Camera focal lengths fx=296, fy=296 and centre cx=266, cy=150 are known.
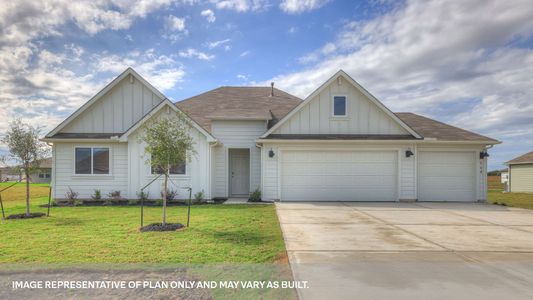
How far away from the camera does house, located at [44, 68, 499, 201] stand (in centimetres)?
1298

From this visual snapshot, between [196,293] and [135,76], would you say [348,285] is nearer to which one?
[196,293]

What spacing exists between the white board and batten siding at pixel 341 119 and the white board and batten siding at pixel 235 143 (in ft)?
5.56

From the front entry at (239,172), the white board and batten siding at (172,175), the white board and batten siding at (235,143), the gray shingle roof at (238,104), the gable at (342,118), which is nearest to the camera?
the white board and batten siding at (172,175)

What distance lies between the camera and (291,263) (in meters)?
4.72

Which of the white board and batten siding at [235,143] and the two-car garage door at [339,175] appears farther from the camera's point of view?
the white board and batten siding at [235,143]

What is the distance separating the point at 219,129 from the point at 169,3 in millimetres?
5757

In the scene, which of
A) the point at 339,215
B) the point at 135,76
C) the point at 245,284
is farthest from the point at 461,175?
the point at 135,76

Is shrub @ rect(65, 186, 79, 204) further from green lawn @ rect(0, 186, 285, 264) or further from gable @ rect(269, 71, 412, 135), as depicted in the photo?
gable @ rect(269, 71, 412, 135)

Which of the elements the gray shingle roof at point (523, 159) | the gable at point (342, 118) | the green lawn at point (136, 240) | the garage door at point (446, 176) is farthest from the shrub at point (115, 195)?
the gray shingle roof at point (523, 159)

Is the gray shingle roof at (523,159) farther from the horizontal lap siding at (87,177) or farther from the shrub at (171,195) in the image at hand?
the horizontal lap siding at (87,177)

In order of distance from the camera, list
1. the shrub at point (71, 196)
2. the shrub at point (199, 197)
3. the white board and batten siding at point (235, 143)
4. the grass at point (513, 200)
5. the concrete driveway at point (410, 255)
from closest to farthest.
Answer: the concrete driveway at point (410, 255)
the shrub at point (199, 197)
the shrub at point (71, 196)
the grass at point (513, 200)
the white board and batten siding at point (235, 143)

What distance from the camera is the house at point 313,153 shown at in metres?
13.0

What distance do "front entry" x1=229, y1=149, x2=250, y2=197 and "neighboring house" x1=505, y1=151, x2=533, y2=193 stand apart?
25.3 metres

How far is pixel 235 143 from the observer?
14461mm
